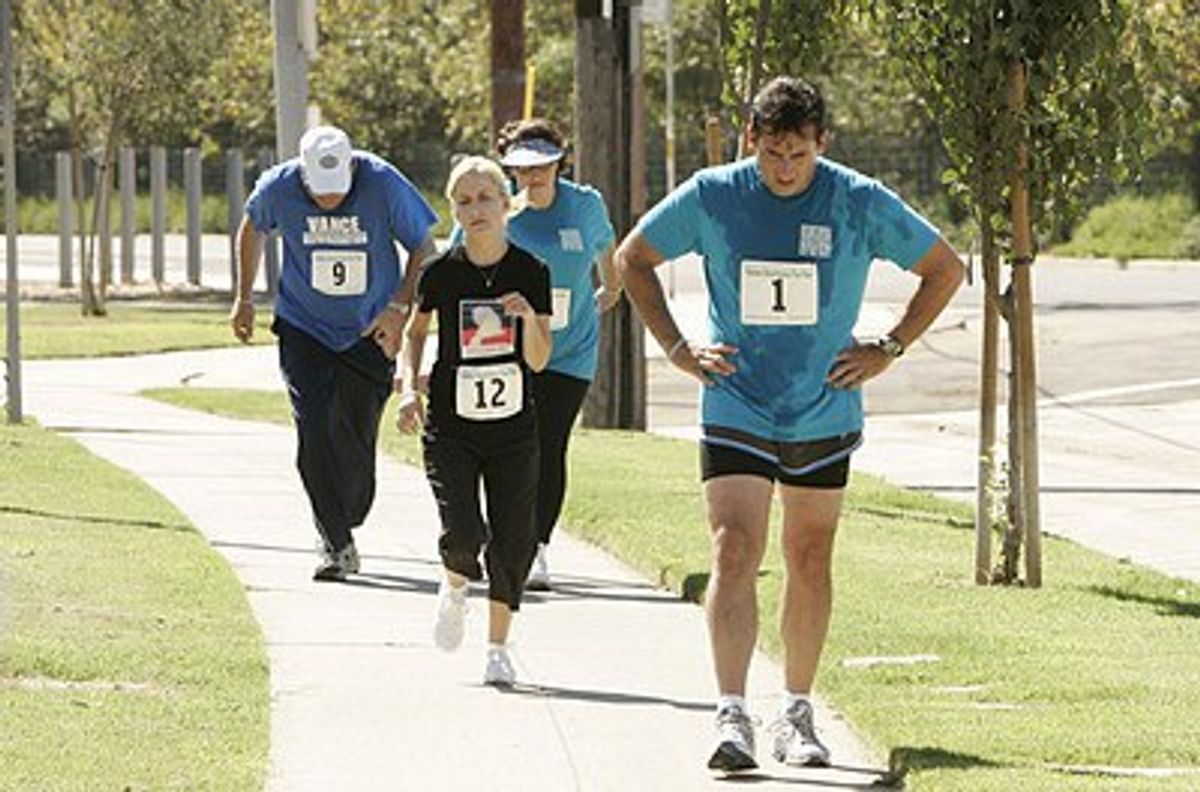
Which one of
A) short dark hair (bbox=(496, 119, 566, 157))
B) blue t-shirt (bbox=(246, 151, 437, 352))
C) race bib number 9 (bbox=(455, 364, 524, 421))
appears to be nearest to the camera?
race bib number 9 (bbox=(455, 364, 524, 421))

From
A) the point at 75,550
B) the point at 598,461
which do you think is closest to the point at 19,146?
the point at 598,461

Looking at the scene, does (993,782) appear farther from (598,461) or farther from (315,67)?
(315,67)

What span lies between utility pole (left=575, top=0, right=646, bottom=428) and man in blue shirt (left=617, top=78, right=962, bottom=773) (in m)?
13.1

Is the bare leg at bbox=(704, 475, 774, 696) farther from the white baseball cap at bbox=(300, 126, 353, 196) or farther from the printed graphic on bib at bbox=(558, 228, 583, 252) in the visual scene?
the white baseball cap at bbox=(300, 126, 353, 196)

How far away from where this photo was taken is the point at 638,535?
1562 cm

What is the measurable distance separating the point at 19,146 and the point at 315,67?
1224 centimetres

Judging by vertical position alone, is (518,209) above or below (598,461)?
above

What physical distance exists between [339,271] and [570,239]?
1141 mm

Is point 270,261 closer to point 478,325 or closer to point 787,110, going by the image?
point 478,325

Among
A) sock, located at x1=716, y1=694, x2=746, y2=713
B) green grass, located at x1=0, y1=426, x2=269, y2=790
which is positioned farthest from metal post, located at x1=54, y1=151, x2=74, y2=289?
sock, located at x1=716, y1=694, x2=746, y2=713

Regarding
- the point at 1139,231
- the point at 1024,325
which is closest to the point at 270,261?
the point at 1139,231

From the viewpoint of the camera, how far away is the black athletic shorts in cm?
984

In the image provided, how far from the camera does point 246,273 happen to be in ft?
48.1

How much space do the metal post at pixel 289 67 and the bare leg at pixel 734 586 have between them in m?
9.12
